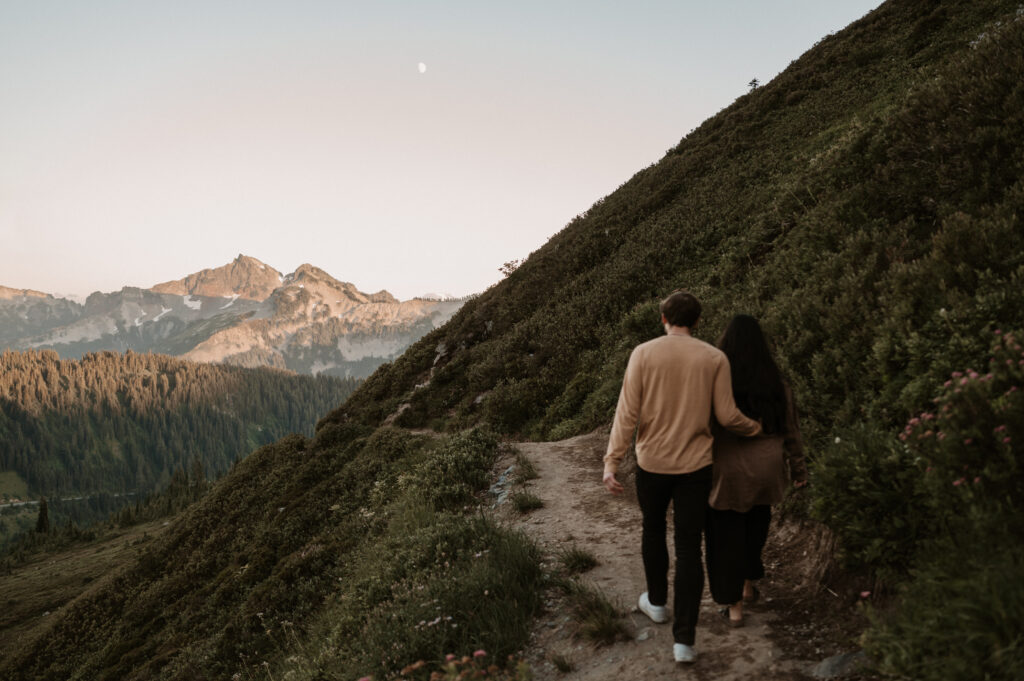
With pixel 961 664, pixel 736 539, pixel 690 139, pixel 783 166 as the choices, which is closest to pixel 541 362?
pixel 783 166

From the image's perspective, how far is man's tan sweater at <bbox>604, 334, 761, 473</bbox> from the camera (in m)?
4.61

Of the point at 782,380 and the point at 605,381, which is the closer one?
the point at 782,380

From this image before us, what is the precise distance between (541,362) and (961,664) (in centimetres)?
1611

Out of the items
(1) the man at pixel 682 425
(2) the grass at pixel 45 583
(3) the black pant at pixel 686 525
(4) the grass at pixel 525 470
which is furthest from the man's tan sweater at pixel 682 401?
(2) the grass at pixel 45 583

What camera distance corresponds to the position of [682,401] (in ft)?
15.2

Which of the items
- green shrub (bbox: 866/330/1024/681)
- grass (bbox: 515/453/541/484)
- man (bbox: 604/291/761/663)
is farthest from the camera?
grass (bbox: 515/453/541/484)

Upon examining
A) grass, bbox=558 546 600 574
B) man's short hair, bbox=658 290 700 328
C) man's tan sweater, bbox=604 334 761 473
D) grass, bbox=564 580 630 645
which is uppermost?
man's short hair, bbox=658 290 700 328

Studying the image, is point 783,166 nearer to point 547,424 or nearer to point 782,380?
point 547,424

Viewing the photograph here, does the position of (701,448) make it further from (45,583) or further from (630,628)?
(45,583)

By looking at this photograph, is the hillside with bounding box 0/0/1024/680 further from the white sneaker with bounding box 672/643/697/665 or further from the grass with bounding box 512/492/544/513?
the white sneaker with bounding box 672/643/697/665

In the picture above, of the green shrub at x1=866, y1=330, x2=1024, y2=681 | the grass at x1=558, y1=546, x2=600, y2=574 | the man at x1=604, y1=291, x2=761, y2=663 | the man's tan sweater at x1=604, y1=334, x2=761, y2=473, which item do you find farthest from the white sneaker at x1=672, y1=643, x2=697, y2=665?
the grass at x1=558, y1=546, x2=600, y2=574

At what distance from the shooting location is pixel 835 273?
8.49 meters

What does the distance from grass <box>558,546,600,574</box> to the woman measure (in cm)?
211

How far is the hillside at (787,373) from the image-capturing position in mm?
4238
